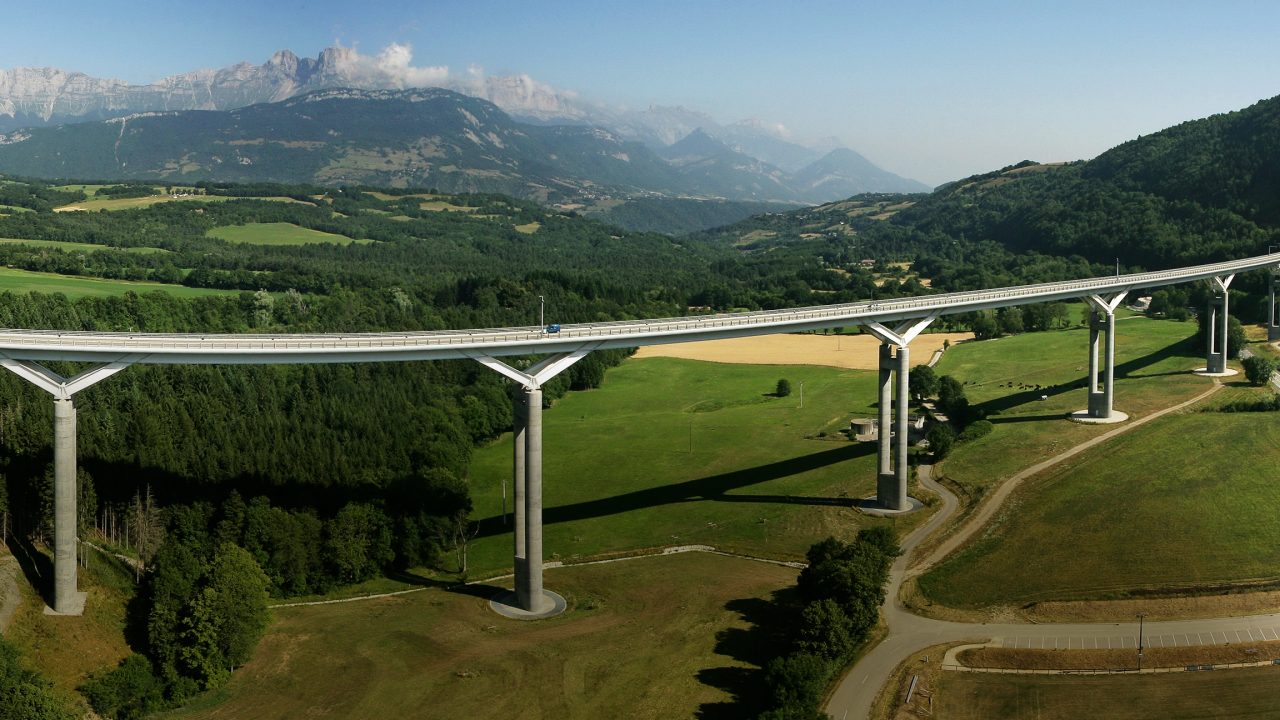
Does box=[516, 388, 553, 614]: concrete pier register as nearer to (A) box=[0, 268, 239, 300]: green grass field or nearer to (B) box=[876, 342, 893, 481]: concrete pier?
(B) box=[876, 342, 893, 481]: concrete pier

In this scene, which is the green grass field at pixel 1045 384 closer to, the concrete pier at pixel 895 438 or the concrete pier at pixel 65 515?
the concrete pier at pixel 895 438

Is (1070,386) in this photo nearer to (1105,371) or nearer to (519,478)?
(1105,371)

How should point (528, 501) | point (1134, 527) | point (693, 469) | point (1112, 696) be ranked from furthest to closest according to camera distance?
point (693, 469) → point (1134, 527) → point (528, 501) → point (1112, 696)

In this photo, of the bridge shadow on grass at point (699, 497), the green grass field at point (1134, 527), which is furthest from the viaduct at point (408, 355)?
the green grass field at point (1134, 527)

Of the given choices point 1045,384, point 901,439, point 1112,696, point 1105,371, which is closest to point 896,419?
point 901,439

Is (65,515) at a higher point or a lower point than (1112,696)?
higher

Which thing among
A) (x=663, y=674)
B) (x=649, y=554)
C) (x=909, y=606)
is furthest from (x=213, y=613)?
(x=909, y=606)
